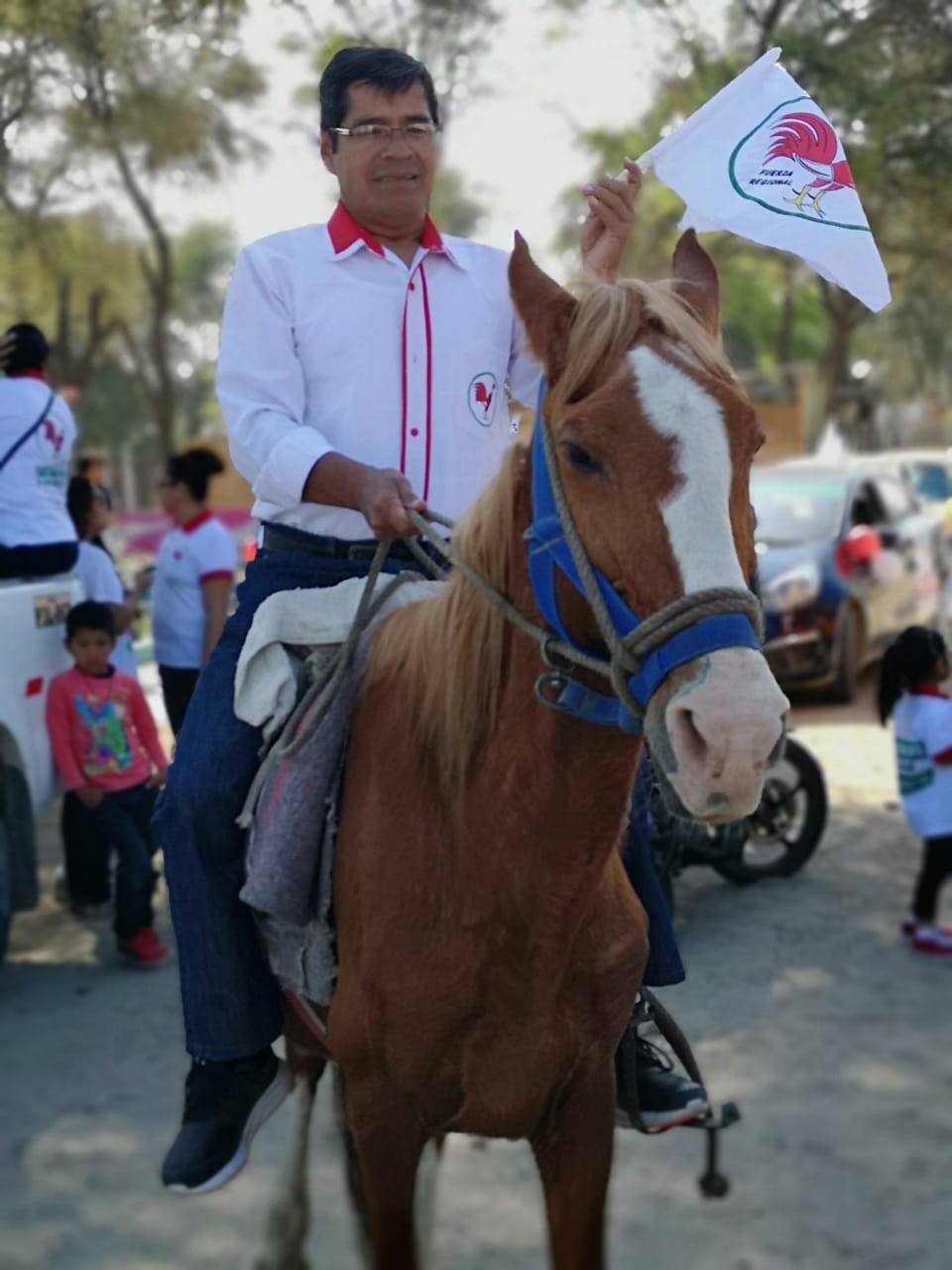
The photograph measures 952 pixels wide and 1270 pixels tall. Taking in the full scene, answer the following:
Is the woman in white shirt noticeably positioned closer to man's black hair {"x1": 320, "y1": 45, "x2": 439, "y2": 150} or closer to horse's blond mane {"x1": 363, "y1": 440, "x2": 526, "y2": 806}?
man's black hair {"x1": 320, "y1": 45, "x2": 439, "y2": 150}

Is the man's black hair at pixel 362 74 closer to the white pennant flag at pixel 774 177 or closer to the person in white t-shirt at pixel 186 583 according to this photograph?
the white pennant flag at pixel 774 177

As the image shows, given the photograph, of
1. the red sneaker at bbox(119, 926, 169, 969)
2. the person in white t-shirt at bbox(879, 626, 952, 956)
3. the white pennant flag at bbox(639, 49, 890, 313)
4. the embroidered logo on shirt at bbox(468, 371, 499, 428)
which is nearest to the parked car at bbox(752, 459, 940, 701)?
the person in white t-shirt at bbox(879, 626, 952, 956)

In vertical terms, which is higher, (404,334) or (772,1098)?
(404,334)

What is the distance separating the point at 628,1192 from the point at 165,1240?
1356 mm

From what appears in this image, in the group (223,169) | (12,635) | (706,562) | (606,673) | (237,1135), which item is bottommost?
(237,1135)

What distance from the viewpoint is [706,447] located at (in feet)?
7.46

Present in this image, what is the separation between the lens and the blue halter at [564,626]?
218 centimetres

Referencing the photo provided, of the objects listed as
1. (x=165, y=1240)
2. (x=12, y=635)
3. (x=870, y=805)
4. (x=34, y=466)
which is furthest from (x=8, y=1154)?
(x=870, y=805)

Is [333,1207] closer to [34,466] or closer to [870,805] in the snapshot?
[34,466]

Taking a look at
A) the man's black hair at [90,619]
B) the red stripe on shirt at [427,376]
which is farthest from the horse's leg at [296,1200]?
the man's black hair at [90,619]

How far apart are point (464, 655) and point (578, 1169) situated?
1077mm

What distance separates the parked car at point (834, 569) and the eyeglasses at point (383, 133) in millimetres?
9071

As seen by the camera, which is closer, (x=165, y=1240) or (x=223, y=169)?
(x=165, y=1240)

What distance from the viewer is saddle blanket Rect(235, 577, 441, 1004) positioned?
→ 2.91 meters
